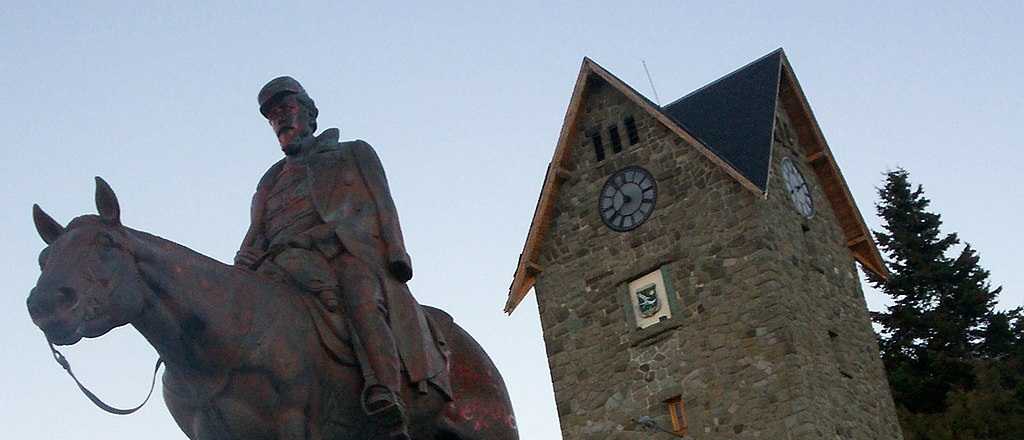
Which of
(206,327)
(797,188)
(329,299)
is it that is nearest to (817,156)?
(797,188)

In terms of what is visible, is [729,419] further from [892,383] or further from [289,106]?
[289,106]

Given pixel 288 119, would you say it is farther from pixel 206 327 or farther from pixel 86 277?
A: pixel 86 277

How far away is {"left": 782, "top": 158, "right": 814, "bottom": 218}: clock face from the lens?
1230 inches

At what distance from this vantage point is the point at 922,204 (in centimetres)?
3912

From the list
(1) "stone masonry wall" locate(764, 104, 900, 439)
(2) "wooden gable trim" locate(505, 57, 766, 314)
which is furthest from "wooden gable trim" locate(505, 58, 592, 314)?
(1) "stone masonry wall" locate(764, 104, 900, 439)

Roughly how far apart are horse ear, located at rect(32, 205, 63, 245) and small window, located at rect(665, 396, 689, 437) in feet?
78.3

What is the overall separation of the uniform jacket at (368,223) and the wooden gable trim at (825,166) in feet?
88.8

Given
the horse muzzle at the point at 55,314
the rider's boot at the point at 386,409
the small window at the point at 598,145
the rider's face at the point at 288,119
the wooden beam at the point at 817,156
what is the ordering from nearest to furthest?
the horse muzzle at the point at 55,314, the rider's boot at the point at 386,409, the rider's face at the point at 288,119, the small window at the point at 598,145, the wooden beam at the point at 817,156

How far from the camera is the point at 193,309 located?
17.4ft

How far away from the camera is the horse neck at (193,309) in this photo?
525 centimetres

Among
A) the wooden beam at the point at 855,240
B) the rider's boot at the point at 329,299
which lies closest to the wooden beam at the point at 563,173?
the wooden beam at the point at 855,240

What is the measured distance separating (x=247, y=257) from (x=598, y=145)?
26261 millimetres

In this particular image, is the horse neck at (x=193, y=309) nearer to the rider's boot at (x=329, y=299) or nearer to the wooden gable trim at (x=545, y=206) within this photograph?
the rider's boot at (x=329, y=299)

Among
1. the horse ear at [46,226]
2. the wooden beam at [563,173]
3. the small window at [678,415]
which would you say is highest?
the wooden beam at [563,173]
